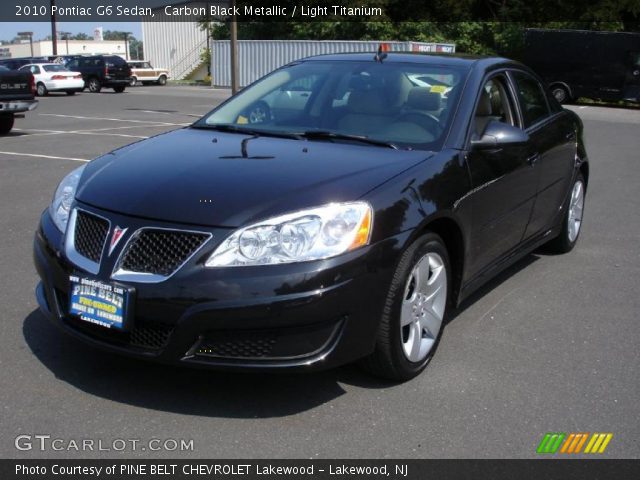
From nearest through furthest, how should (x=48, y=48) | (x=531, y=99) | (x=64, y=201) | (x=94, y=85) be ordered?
(x=64, y=201) < (x=531, y=99) < (x=94, y=85) < (x=48, y=48)

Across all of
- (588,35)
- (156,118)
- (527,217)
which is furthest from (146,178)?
(588,35)

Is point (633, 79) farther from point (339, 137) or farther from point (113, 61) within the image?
point (339, 137)

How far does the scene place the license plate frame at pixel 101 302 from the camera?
127 inches

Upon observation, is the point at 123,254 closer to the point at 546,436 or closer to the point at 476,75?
the point at 546,436

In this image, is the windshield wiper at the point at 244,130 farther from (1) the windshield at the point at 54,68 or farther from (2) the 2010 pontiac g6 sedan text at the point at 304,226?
(1) the windshield at the point at 54,68

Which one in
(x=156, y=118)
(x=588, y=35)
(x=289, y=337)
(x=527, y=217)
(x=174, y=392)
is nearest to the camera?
(x=289, y=337)

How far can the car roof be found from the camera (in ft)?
15.6

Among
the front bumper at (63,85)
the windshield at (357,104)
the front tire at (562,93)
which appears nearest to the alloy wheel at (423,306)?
the windshield at (357,104)

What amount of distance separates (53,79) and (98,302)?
3087 centimetres

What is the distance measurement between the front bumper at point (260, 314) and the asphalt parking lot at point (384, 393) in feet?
0.98

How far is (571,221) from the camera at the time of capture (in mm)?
6383

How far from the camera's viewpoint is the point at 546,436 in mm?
3311

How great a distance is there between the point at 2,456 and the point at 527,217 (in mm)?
3479

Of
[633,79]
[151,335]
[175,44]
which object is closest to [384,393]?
[151,335]
